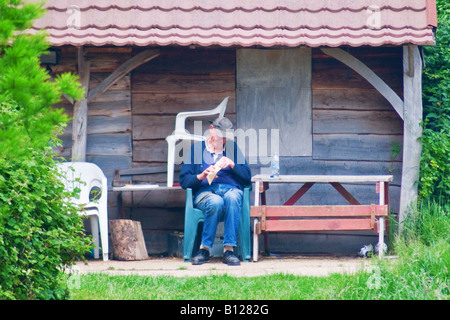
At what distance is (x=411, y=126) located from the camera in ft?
25.7

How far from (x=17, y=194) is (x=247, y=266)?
134 inches

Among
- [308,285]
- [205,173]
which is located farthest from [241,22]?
[308,285]

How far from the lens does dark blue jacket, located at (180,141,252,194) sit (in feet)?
25.1

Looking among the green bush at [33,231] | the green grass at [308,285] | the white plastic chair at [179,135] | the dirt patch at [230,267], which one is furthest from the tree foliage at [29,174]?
the white plastic chair at [179,135]

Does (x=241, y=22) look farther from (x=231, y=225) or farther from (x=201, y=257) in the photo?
(x=201, y=257)

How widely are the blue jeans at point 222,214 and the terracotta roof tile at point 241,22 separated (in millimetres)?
1627

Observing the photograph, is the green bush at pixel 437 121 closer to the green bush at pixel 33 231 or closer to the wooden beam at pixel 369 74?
the wooden beam at pixel 369 74

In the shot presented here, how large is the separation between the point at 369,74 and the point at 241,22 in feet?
5.03

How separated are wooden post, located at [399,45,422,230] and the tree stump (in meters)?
2.90

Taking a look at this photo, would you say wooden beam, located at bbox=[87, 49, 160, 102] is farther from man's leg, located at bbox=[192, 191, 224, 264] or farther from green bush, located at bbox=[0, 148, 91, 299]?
green bush, located at bbox=[0, 148, 91, 299]

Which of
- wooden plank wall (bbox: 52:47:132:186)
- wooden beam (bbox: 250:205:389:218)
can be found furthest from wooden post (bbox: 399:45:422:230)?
wooden plank wall (bbox: 52:47:132:186)

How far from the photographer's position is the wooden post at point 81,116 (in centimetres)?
816

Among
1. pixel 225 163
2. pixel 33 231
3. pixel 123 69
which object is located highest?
pixel 123 69
